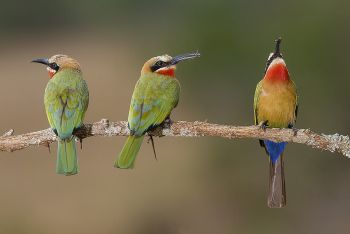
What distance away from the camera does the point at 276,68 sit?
11.6 ft

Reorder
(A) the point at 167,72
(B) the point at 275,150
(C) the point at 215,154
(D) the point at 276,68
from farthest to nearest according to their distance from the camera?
(C) the point at 215,154 → (B) the point at 275,150 → (D) the point at 276,68 → (A) the point at 167,72

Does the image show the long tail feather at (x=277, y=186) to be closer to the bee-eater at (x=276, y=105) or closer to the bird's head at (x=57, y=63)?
the bee-eater at (x=276, y=105)

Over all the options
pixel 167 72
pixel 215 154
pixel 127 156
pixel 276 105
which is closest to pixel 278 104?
pixel 276 105

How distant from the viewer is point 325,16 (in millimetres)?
9633

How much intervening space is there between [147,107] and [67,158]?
12.1 inches

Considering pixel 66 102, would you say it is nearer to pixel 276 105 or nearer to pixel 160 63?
pixel 160 63

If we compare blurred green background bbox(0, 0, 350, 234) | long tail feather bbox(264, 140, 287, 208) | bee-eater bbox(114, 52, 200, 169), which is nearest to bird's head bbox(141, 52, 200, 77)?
bee-eater bbox(114, 52, 200, 169)

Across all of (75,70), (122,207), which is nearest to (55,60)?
(75,70)

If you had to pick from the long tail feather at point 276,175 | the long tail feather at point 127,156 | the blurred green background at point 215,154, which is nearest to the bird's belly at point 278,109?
the long tail feather at point 276,175

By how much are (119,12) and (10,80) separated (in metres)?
1.97

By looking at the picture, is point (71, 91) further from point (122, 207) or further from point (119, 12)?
point (119, 12)

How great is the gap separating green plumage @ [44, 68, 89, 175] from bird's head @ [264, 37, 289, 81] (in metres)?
0.70

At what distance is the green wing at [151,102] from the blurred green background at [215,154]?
512 centimetres

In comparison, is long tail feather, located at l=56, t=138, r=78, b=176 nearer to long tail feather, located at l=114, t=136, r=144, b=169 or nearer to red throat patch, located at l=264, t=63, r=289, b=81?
long tail feather, located at l=114, t=136, r=144, b=169
